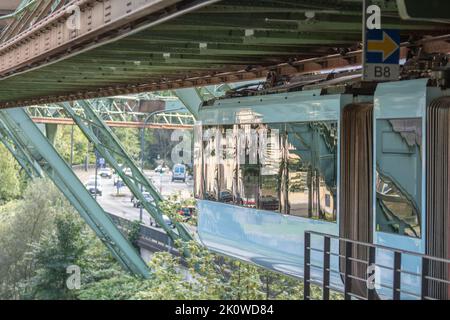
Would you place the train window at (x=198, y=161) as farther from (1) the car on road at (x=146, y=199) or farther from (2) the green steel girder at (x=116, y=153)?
(1) the car on road at (x=146, y=199)

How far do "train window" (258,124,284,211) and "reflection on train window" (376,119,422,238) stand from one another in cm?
265

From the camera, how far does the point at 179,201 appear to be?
88.1 ft

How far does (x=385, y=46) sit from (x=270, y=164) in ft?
14.5

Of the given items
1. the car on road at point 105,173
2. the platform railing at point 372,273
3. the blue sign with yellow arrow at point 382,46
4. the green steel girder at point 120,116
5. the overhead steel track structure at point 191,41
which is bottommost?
the car on road at point 105,173

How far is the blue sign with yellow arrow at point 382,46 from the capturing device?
8.72 m

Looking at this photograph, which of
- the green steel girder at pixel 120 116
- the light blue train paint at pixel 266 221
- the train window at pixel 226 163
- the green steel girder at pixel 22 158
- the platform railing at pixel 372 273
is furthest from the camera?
the green steel girder at pixel 120 116

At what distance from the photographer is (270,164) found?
43.1 feet

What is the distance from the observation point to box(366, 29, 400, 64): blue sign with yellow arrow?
28.6ft

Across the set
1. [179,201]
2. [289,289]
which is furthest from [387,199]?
[179,201]

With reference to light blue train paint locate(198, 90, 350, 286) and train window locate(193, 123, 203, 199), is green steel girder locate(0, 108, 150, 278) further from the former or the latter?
light blue train paint locate(198, 90, 350, 286)

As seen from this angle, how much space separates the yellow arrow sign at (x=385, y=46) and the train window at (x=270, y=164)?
3.87 m

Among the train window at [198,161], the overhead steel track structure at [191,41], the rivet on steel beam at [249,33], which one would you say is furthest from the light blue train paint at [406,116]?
the train window at [198,161]

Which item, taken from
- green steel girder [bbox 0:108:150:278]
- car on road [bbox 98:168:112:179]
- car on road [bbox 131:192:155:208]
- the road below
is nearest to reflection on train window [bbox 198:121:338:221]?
car on road [bbox 131:192:155:208]

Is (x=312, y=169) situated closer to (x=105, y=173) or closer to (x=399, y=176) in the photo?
(x=399, y=176)
